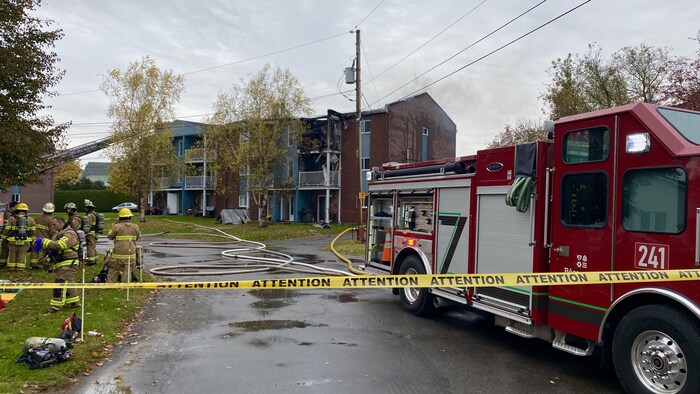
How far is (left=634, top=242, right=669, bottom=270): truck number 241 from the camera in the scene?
4.43 meters

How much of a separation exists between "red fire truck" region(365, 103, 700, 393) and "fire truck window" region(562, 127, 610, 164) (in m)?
0.01

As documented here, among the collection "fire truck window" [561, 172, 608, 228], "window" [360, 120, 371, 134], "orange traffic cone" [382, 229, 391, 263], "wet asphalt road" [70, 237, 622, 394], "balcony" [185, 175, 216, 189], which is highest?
"window" [360, 120, 371, 134]

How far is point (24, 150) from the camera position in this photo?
10.5 meters

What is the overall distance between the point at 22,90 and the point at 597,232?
37.6ft

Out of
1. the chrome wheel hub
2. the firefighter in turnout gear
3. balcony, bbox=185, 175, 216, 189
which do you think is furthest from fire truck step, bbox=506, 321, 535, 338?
balcony, bbox=185, 175, 216, 189

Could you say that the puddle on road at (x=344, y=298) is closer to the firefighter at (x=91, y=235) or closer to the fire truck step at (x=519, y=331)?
the fire truck step at (x=519, y=331)

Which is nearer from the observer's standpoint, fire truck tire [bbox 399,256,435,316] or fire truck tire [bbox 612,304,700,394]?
fire truck tire [bbox 612,304,700,394]

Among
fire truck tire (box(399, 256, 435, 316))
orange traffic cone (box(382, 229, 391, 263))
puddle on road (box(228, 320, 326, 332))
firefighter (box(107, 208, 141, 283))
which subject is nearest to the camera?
puddle on road (box(228, 320, 326, 332))

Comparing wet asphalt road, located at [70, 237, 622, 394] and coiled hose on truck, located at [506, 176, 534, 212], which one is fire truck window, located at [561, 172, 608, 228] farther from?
wet asphalt road, located at [70, 237, 622, 394]

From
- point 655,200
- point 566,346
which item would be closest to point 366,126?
point 566,346

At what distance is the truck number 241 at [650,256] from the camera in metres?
4.43

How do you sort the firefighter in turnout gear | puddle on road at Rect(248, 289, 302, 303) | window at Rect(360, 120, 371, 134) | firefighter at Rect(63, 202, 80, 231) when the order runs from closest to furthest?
puddle on road at Rect(248, 289, 302, 303) < the firefighter in turnout gear < firefighter at Rect(63, 202, 80, 231) < window at Rect(360, 120, 371, 134)

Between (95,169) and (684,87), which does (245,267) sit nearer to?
(684,87)

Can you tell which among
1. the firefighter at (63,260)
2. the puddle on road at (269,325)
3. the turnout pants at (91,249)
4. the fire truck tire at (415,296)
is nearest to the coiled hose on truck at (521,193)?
the fire truck tire at (415,296)
